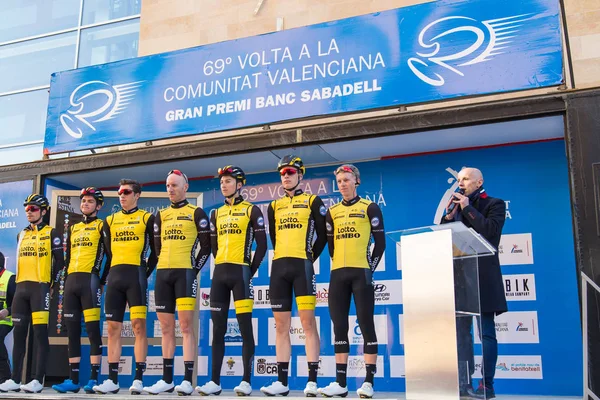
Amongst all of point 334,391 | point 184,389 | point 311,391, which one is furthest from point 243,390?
point 334,391

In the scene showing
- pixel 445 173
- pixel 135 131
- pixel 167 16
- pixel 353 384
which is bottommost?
pixel 353 384

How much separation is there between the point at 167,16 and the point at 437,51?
6.63m

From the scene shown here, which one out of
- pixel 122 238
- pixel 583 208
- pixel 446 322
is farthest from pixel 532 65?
pixel 122 238

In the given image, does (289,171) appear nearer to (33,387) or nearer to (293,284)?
(293,284)

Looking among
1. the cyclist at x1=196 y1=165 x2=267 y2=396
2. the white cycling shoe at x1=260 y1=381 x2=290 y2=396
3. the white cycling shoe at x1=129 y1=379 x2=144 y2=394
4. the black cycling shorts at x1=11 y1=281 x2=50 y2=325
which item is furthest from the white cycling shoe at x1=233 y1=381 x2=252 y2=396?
the black cycling shorts at x1=11 y1=281 x2=50 y2=325

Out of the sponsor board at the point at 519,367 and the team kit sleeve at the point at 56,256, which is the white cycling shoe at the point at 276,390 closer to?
the sponsor board at the point at 519,367

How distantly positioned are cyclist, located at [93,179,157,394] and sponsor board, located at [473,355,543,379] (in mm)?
3684

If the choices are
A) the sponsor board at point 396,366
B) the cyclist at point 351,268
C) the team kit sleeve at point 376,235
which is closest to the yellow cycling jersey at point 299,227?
the cyclist at point 351,268

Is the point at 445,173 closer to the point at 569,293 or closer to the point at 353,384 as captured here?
the point at 569,293

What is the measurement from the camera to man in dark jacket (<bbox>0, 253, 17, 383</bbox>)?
7590 mm

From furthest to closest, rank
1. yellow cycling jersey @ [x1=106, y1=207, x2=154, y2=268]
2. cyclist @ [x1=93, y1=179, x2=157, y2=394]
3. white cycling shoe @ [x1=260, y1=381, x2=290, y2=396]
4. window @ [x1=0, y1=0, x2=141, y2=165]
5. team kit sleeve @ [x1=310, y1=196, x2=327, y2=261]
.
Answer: window @ [x1=0, y1=0, x2=141, y2=165] → yellow cycling jersey @ [x1=106, y1=207, x2=154, y2=268] → cyclist @ [x1=93, y1=179, x2=157, y2=394] → team kit sleeve @ [x1=310, y1=196, x2=327, y2=261] → white cycling shoe @ [x1=260, y1=381, x2=290, y2=396]

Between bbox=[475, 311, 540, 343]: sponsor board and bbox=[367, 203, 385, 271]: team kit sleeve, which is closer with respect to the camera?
bbox=[367, 203, 385, 271]: team kit sleeve

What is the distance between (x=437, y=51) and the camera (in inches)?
255

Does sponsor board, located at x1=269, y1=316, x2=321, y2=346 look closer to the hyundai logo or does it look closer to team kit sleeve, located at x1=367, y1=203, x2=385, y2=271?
the hyundai logo
